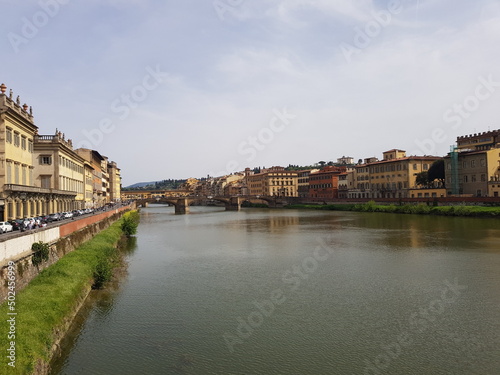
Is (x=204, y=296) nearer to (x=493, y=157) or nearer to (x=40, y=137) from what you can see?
(x=40, y=137)

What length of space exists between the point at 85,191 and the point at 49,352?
163ft

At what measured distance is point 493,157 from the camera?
2335 inches

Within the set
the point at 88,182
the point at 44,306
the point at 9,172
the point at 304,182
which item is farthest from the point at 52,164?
the point at 304,182

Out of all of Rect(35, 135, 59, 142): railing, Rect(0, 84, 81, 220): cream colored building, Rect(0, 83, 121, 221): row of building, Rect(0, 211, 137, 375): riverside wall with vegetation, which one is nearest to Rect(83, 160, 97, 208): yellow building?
Rect(0, 83, 121, 221): row of building

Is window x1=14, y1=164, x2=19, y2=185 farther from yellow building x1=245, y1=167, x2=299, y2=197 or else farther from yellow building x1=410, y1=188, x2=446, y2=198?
yellow building x1=245, y1=167, x2=299, y2=197

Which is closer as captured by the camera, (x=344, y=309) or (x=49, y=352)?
(x=49, y=352)

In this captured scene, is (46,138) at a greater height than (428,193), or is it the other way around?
(46,138)

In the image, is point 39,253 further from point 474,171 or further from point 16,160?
point 474,171

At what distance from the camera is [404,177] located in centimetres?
7650

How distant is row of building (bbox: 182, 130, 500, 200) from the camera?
60.4 meters

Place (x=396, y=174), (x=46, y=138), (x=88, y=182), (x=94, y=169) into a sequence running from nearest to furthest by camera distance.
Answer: (x=46, y=138)
(x=88, y=182)
(x=94, y=169)
(x=396, y=174)

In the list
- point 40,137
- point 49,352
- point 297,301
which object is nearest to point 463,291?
point 297,301

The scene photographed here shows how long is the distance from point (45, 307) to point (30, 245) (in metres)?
4.35

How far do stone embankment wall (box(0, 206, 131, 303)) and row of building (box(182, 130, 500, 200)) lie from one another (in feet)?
182
